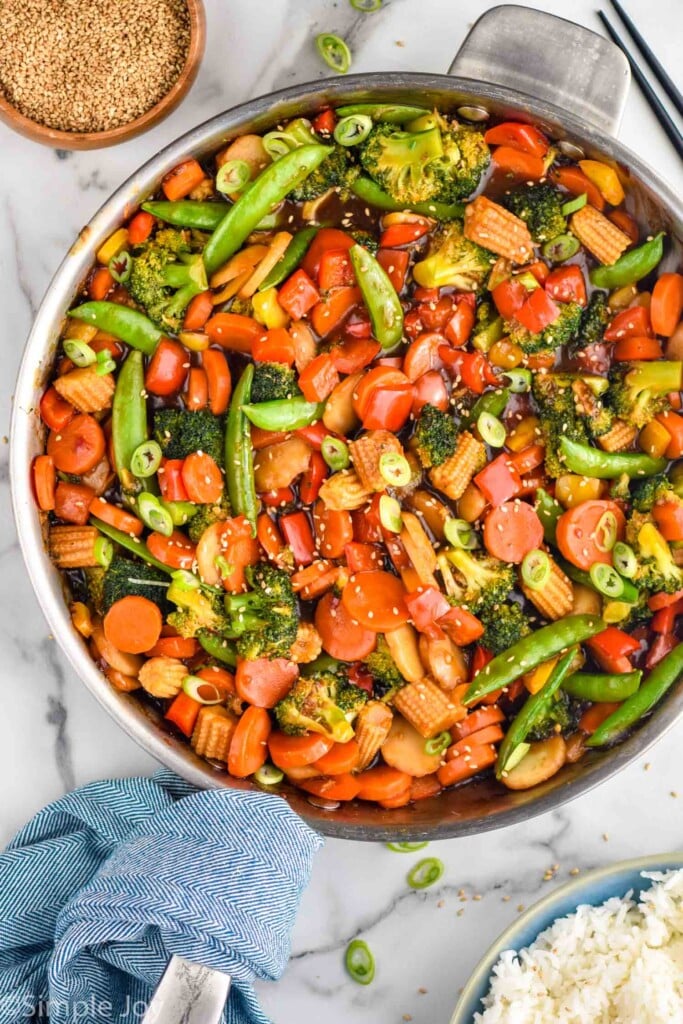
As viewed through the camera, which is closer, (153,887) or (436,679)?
(153,887)

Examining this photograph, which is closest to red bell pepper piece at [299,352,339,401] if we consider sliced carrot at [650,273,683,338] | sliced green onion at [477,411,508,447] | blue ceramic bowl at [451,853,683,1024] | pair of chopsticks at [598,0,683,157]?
sliced green onion at [477,411,508,447]

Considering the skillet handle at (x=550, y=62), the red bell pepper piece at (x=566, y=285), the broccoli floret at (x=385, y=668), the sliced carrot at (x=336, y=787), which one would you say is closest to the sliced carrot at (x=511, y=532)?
the broccoli floret at (x=385, y=668)

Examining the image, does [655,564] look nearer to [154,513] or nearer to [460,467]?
[460,467]

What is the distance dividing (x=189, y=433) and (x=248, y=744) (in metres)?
1.03

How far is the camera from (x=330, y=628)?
3.23 m

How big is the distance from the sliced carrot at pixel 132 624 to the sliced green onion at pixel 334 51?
1.97 meters

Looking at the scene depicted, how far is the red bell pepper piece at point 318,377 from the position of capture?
313 cm

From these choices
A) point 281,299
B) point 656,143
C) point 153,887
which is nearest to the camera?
point 153,887

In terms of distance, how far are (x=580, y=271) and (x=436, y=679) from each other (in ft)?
4.70

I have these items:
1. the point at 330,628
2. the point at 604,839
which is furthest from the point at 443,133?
the point at 604,839

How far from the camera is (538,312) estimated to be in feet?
10.2

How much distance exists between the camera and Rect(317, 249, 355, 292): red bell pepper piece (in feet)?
10.2

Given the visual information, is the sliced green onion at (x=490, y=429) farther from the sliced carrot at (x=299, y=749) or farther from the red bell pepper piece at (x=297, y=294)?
the sliced carrot at (x=299, y=749)

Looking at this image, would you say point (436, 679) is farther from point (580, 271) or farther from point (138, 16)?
point (138, 16)
